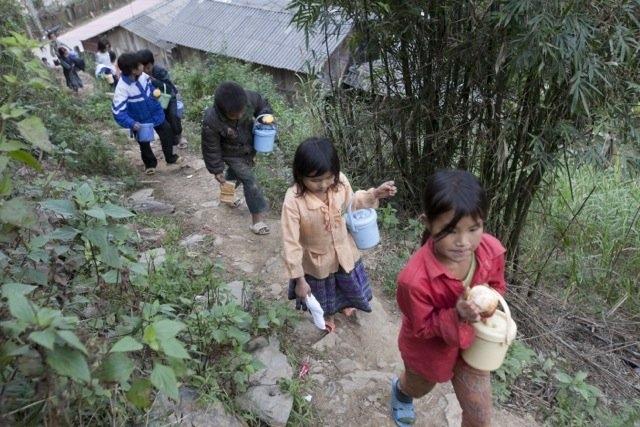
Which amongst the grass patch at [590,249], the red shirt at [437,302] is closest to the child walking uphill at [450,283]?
the red shirt at [437,302]

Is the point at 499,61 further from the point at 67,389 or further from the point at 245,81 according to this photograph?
the point at 245,81

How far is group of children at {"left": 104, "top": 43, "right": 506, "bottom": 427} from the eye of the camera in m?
1.69

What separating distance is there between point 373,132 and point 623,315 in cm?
271

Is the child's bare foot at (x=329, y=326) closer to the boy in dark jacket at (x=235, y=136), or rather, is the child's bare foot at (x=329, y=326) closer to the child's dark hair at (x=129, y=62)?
the boy in dark jacket at (x=235, y=136)

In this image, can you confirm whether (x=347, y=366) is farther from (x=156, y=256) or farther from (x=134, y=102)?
(x=134, y=102)

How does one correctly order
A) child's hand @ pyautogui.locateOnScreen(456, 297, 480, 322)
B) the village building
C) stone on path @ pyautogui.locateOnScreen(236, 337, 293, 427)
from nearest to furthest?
child's hand @ pyautogui.locateOnScreen(456, 297, 480, 322) < stone on path @ pyautogui.locateOnScreen(236, 337, 293, 427) < the village building

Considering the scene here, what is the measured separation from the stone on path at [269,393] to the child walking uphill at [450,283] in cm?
68

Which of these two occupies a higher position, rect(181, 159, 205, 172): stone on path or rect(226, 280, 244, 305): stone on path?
rect(226, 280, 244, 305): stone on path

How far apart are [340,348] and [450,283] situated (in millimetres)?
1330

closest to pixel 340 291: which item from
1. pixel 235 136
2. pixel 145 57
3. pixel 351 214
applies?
pixel 351 214

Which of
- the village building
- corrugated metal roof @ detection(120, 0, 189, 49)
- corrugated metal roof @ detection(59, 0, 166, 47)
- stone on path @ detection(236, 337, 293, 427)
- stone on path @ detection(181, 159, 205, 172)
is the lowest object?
corrugated metal roof @ detection(59, 0, 166, 47)

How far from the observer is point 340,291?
296 cm

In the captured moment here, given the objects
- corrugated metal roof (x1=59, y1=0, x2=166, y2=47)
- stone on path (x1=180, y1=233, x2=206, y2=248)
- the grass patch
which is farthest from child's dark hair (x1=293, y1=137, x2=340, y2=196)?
corrugated metal roof (x1=59, y1=0, x2=166, y2=47)

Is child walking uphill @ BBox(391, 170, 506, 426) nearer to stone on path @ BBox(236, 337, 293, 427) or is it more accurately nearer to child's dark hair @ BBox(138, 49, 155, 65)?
stone on path @ BBox(236, 337, 293, 427)
